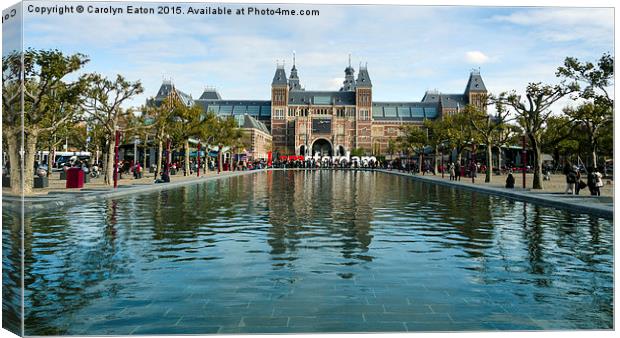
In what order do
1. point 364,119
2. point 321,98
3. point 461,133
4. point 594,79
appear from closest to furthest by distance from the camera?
point 594,79
point 461,133
point 364,119
point 321,98

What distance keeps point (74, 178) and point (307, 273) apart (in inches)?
744

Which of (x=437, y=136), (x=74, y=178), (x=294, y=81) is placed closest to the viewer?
(x=74, y=178)

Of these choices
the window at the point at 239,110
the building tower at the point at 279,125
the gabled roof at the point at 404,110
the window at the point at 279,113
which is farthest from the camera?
the gabled roof at the point at 404,110

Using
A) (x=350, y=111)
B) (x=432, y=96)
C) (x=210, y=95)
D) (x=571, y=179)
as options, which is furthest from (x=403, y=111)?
(x=571, y=179)

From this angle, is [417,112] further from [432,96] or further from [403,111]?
[432,96]

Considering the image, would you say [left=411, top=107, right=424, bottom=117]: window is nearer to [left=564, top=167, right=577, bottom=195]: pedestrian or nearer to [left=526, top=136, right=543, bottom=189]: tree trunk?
[left=526, top=136, right=543, bottom=189]: tree trunk

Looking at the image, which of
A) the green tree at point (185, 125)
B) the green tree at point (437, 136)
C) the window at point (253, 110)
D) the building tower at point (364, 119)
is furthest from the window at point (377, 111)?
the green tree at point (185, 125)

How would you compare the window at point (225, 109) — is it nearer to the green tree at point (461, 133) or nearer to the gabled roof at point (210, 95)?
the gabled roof at point (210, 95)

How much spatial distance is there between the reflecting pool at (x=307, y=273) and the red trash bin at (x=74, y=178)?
9726mm

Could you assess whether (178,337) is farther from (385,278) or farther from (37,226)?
(37,226)

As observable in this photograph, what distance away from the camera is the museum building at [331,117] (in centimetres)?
13525

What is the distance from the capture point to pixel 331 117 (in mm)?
137250

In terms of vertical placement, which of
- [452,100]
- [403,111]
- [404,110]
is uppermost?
[452,100]

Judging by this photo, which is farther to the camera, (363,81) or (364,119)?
(364,119)
